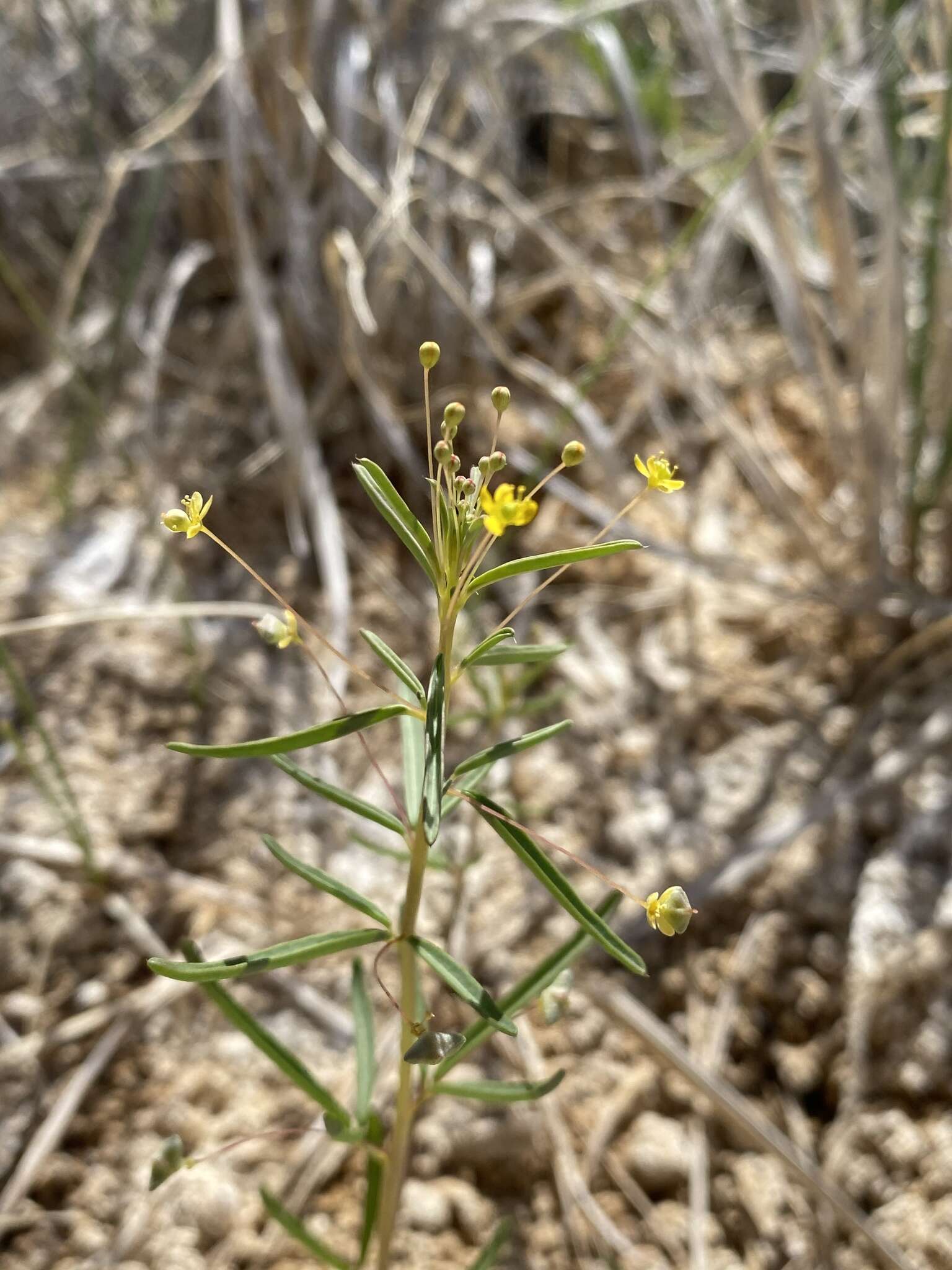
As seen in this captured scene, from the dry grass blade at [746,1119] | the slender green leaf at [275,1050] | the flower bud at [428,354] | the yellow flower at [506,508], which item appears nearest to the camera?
the yellow flower at [506,508]

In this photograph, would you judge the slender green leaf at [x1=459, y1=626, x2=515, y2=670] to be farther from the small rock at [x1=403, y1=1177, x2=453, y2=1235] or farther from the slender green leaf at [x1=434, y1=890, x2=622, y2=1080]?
the small rock at [x1=403, y1=1177, x2=453, y2=1235]

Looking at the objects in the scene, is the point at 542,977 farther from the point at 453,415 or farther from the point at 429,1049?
the point at 453,415

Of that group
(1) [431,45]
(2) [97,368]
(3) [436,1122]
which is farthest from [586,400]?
(3) [436,1122]

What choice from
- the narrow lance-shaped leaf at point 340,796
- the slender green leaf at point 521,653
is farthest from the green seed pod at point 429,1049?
the slender green leaf at point 521,653

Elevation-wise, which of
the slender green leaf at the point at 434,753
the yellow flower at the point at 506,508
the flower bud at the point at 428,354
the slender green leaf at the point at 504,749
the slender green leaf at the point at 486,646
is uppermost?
the flower bud at the point at 428,354

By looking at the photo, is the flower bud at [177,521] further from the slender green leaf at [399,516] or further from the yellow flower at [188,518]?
the slender green leaf at [399,516]

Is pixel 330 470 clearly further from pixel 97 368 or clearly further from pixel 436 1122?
pixel 436 1122

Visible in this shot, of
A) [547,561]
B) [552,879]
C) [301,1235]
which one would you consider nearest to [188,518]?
[547,561]

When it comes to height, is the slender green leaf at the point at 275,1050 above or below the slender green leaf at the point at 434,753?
below
